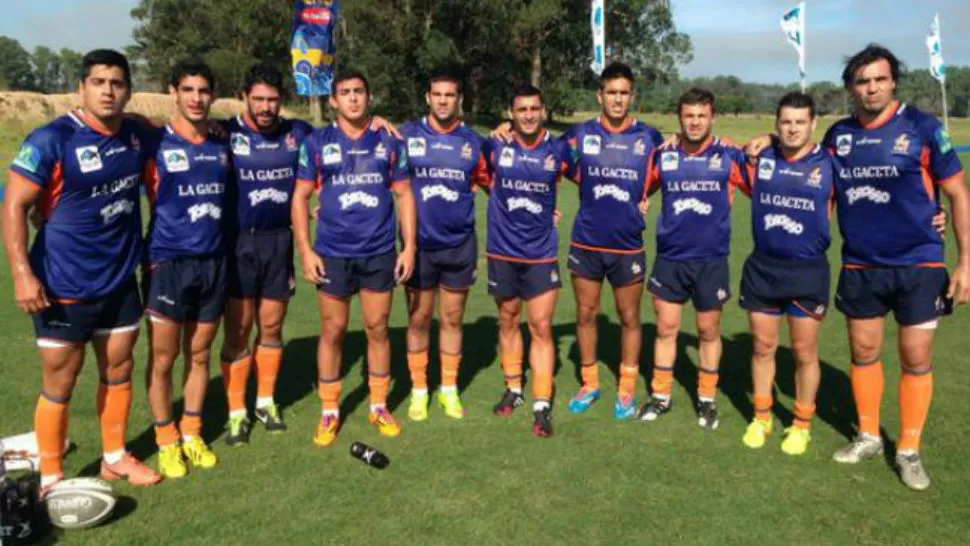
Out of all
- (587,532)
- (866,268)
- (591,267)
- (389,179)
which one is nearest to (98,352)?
(389,179)

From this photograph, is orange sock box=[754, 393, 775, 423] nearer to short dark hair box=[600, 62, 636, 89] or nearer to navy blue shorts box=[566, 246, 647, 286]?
navy blue shorts box=[566, 246, 647, 286]

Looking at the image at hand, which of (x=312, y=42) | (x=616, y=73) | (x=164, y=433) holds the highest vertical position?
(x=312, y=42)

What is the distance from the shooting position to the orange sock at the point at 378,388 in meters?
5.30

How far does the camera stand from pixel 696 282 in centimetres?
523

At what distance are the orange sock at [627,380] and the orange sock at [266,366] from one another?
262 cm

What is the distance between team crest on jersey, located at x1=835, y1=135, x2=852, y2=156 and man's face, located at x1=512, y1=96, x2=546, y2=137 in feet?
6.38

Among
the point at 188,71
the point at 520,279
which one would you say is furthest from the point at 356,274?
the point at 188,71

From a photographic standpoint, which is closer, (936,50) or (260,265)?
(260,265)

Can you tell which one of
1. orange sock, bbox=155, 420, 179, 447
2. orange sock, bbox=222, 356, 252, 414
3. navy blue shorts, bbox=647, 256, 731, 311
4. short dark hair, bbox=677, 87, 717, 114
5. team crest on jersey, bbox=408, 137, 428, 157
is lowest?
orange sock, bbox=155, 420, 179, 447

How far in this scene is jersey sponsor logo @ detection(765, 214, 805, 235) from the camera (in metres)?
4.72

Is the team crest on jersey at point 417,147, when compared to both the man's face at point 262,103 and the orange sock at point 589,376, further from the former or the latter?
the orange sock at point 589,376

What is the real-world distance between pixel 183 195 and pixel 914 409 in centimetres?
473

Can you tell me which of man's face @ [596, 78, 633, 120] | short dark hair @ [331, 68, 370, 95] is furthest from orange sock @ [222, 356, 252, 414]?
man's face @ [596, 78, 633, 120]

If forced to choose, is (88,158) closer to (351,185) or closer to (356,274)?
(351,185)
